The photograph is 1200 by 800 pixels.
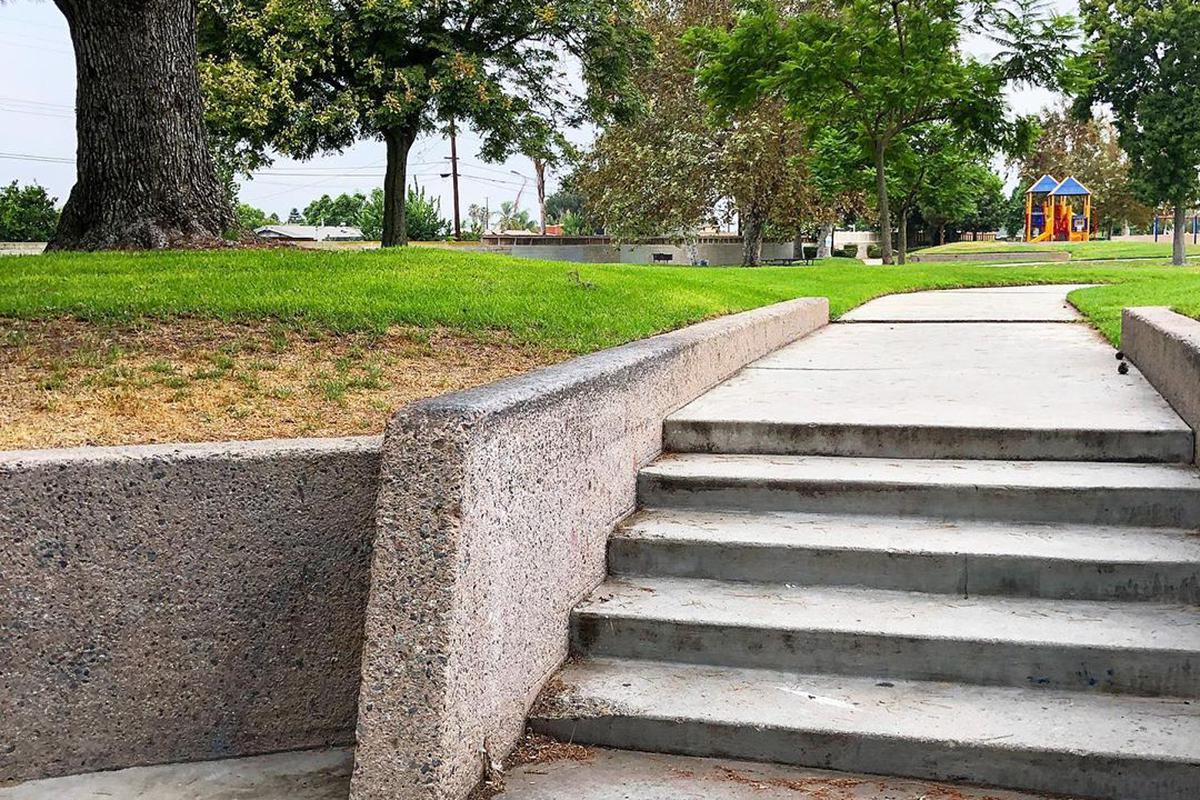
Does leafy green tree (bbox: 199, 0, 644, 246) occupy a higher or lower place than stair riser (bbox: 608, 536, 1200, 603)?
higher

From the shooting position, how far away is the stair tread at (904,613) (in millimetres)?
3475

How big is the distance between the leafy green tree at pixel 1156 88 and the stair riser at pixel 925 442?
35826 mm

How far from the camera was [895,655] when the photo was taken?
11.6 ft

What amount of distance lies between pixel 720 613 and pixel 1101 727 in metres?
1.22

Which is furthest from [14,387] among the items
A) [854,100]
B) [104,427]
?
[854,100]

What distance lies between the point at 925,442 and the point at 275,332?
10.9 ft

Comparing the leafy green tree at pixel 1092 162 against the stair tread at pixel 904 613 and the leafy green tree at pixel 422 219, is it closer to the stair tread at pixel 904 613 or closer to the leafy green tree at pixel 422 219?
the leafy green tree at pixel 422 219

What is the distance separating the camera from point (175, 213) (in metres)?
9.19

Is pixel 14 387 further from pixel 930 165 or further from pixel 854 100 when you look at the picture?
pixel 930 165

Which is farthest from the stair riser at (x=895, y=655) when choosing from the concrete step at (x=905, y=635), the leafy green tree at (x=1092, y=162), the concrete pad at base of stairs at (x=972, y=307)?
the leafy green tree at (x=1092, y=162)

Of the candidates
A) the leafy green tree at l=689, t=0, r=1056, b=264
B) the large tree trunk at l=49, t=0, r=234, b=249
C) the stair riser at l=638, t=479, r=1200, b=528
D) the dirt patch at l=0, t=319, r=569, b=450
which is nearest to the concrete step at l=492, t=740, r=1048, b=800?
the stair riser at l=638, t=479, r=1200, b=528

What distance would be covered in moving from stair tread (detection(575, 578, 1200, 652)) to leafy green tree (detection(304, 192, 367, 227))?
8685 centimetres

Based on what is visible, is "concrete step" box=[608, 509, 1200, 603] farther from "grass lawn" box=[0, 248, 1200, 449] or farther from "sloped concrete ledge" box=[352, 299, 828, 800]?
"grass lawn" box=[0, 248, 1200, 449]

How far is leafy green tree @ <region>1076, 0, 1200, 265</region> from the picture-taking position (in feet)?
120
